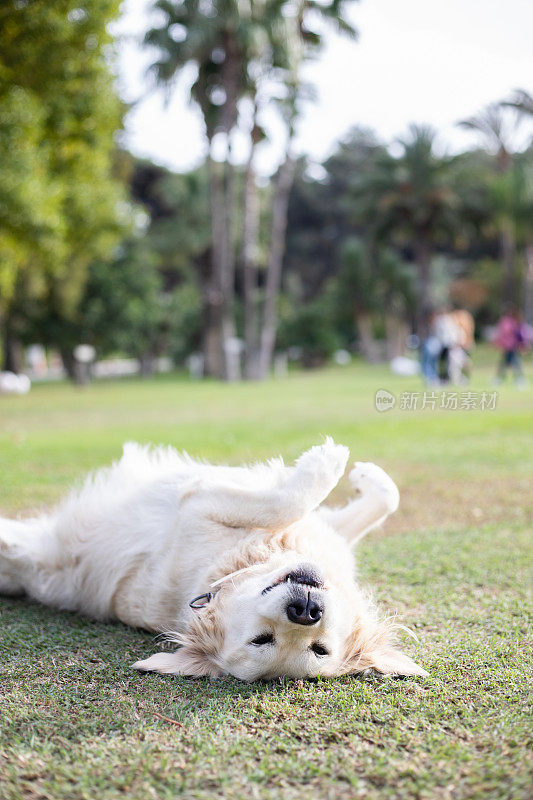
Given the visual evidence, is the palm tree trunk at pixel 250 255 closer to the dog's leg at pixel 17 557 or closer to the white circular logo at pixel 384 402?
the white circular logo at pixel 384 402

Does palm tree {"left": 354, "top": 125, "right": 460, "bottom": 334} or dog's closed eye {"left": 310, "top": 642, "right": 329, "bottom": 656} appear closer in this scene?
dog's closed eye {"left": 310, "top": 642, "right": 329, "bottom": 656}

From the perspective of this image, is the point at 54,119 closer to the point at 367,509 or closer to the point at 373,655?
the point at 367,509

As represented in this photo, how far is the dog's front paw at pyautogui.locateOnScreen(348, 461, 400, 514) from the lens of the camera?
351 cm

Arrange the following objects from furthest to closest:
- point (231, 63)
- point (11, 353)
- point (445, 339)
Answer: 1. point (11, 353)
2. point (231, 63)
3. point (445, 339)

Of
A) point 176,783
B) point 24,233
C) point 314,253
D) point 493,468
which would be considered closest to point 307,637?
point 176,783

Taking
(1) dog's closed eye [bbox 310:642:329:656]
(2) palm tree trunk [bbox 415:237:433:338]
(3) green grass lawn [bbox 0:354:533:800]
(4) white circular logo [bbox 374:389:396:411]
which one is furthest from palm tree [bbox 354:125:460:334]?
(1) dog's closed eye [bbox 310:642:329:656]

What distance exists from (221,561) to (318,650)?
552mm

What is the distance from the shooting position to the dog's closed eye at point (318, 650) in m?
2.47

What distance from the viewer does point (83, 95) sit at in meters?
18.4

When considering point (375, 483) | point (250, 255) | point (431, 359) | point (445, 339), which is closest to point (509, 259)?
point (250, 255)

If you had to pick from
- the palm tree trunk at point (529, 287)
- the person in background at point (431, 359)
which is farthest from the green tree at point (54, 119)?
the palm tree trunk at point (529, 287)

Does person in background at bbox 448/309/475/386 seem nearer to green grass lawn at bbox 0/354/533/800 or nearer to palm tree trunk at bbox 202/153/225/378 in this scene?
palm tree trunk at bbox 202/153/225/378

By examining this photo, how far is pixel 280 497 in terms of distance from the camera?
2.95 m

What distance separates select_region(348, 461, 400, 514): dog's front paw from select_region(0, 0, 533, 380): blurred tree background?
1407 cm
